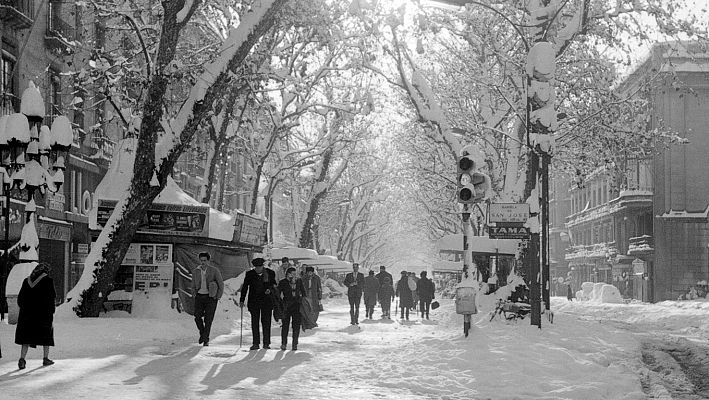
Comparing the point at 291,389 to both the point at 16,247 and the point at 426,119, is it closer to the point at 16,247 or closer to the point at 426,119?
the point at 426,119

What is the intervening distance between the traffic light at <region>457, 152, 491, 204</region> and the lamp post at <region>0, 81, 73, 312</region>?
8.55 metres

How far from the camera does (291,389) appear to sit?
35.6 feet

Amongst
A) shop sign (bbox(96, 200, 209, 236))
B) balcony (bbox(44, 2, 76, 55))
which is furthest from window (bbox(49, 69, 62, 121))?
shop sign (bbox(96, 200, 209, 236))

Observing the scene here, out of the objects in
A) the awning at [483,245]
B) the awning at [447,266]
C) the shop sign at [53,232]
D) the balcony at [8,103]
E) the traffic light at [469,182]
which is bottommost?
the awning at [447,266]

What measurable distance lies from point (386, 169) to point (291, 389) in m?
54.0

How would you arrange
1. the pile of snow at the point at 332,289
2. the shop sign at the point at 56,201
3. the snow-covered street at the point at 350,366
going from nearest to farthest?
the snow-covered street at the point at 350,366 → the shop sign at the point at 56,201 → the pile of snow at the point at 332,289

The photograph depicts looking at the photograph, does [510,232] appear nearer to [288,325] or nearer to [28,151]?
[288,325]

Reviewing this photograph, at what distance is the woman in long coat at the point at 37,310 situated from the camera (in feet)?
40.1

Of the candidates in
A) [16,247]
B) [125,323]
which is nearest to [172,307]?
[125,323]

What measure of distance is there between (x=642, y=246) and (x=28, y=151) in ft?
142

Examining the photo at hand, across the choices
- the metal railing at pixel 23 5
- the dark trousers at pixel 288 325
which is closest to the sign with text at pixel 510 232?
the dark trousers at pixel 288 325

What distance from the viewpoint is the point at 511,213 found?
19.0 m

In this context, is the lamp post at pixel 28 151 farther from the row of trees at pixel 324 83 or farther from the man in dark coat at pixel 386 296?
the man in dark coat at pixel 386 296

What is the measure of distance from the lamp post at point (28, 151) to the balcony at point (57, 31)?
979 cm
